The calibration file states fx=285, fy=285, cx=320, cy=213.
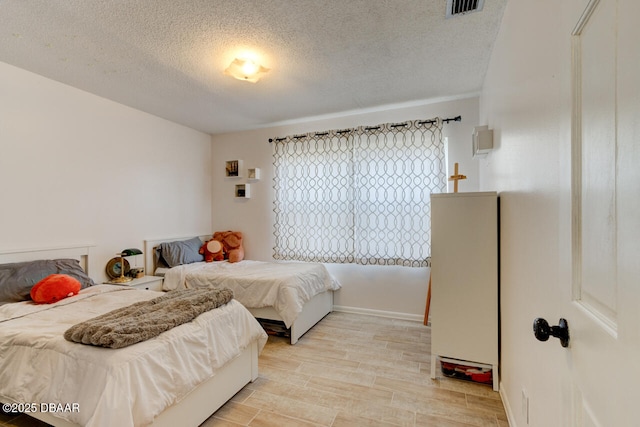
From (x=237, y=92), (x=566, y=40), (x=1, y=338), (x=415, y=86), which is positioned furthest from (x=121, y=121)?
(x=566, y=40)

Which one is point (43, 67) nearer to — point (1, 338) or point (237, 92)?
point (237, 92)

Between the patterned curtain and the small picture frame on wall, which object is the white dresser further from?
the small picture frame on wall

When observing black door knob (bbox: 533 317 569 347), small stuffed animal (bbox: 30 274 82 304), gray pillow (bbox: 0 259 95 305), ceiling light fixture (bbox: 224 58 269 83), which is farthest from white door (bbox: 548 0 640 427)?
gray pillow (bbox: 0 259 95 305)

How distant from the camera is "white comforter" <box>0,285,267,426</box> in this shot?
4.22 feet

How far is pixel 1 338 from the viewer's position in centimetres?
161

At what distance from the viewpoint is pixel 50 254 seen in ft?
8.57

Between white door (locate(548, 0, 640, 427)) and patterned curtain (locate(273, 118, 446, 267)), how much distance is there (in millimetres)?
2555

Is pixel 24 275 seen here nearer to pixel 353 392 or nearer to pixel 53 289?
pixel 53 289

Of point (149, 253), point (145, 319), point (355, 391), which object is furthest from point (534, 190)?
point (149, 253)

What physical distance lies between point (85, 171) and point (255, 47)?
223cm

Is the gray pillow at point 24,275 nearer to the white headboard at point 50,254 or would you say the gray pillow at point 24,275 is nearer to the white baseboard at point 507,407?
the white headboard at point 50,254

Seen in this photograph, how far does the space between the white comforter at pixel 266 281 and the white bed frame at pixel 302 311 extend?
94 mm

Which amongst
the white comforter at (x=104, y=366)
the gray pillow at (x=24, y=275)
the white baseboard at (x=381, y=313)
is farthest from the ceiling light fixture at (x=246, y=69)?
the white baseboard at (x=381, y=313)

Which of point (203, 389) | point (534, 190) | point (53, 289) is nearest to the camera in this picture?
point (534, 190)
